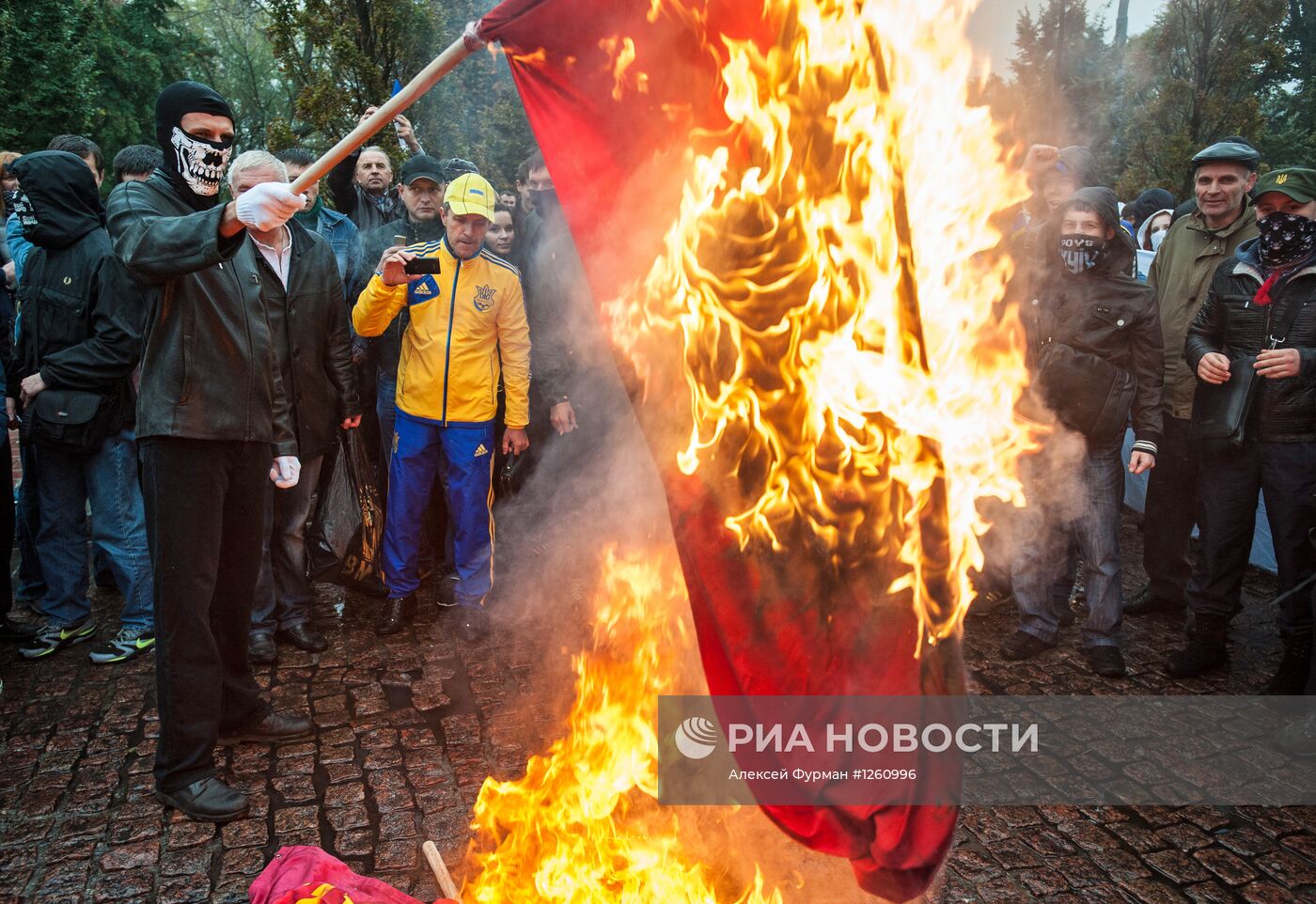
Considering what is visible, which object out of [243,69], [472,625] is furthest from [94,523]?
[243,69]

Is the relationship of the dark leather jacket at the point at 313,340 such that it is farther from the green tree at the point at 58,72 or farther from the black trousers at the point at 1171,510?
the green tree at the point at 58,72

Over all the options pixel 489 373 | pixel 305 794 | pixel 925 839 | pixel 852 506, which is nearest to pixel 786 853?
pixel 925 839

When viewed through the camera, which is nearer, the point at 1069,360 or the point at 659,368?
the point at 659,368

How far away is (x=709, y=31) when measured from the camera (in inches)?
111

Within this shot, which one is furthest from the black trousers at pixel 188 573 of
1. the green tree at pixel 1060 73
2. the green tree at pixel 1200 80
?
the green tree at pixel 1200 80

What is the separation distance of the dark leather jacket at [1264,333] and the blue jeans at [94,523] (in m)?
6.53

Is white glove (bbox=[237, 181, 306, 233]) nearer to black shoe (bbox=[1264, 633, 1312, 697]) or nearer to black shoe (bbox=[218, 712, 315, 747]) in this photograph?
black shoe (bbox=[218, 712, 315, 747])

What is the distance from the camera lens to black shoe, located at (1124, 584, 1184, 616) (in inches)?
252

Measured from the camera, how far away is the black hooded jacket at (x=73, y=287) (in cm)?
516

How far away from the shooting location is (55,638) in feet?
17.9

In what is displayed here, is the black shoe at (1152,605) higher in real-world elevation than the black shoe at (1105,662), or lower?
lower

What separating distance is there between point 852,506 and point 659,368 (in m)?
0.78

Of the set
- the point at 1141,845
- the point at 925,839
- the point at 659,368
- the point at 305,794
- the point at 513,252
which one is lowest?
the point at 1141,845

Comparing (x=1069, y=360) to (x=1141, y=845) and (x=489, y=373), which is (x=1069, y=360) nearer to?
(x=1141, y=845)
